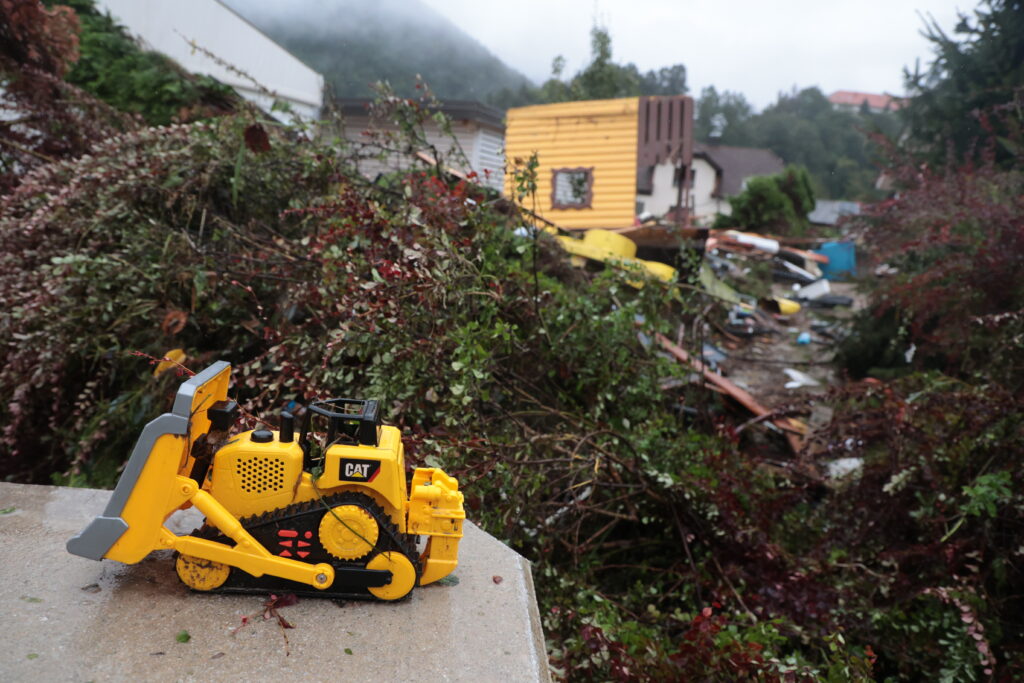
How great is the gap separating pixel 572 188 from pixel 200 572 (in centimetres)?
1008

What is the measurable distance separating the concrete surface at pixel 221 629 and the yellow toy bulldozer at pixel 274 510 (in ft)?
0.34

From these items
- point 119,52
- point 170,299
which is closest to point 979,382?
point 170,299

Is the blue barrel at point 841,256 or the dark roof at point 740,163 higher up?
the dark roof at point 740,163

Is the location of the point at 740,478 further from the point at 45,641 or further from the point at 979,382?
the point at 45,641

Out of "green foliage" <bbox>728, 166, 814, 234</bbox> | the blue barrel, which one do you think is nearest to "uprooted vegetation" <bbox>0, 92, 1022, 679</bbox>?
the blue barrel

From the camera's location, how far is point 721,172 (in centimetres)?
3859

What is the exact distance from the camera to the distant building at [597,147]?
11.4m

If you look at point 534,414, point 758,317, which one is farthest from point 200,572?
point 758,317

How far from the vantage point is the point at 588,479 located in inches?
153

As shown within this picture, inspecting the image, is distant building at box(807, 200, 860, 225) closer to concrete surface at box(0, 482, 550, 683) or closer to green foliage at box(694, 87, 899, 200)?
green foliage at box(694, 87, 899, 200)

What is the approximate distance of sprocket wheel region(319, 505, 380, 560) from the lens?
2268mm

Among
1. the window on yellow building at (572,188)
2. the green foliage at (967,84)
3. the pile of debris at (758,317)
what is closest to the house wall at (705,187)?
the pile of debris at (758,317)

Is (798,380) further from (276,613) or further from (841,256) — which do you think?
(841,256)

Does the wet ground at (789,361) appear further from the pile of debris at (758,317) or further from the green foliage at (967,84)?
the green foliage at (967,84)
